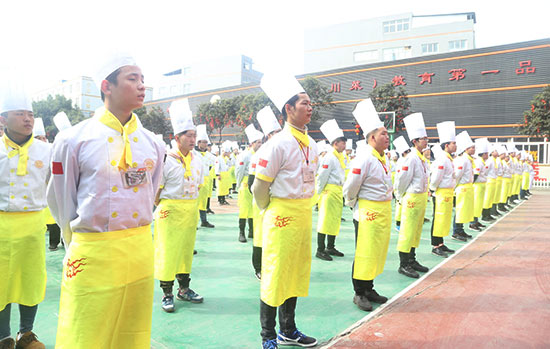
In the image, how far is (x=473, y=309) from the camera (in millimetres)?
4129

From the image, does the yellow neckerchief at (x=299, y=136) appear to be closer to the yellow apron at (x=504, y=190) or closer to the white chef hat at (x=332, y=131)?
the white chef hat at (x=332, y=131)

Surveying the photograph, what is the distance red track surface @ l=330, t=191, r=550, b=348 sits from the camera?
3.36 m

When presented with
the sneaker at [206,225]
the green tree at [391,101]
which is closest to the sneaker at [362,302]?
the sneaker at [206,225]

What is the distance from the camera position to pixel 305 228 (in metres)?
3.12

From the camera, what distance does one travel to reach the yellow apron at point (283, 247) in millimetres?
2996

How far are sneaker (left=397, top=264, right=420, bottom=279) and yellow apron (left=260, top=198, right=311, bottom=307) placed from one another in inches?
107

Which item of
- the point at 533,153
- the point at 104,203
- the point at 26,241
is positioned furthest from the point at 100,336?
the point at 533,153

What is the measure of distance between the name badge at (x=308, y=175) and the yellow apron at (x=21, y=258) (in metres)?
2.27

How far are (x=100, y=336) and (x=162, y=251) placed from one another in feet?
6.87

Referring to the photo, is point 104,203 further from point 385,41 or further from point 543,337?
point 385,41

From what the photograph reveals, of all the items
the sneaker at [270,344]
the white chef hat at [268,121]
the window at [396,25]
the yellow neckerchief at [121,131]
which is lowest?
the sneaker at [270,344]

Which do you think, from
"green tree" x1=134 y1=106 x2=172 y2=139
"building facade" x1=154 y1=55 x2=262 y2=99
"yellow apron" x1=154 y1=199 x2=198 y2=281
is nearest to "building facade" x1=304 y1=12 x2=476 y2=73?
"building facade" x1=154 y1=55 x2=262 y2=99

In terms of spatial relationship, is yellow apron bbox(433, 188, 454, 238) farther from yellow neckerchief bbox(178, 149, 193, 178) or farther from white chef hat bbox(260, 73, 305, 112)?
yellow neckerchief bbox(178, 149, 193, 178)

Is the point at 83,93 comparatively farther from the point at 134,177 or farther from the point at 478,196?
the point at 134,177
